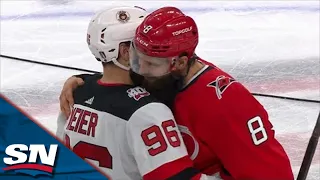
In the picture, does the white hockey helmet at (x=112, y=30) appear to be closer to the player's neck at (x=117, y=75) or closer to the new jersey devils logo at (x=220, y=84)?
the player's neck at (x=117, y=75)

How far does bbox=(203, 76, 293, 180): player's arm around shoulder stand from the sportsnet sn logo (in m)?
0.44

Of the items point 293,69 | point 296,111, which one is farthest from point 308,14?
point 296,111

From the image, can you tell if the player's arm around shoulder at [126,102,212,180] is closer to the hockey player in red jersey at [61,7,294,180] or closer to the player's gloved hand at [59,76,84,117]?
the hockey player in red jersey at [61,7,294,180]

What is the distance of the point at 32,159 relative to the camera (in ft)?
5.54

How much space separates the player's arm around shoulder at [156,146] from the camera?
1.59m

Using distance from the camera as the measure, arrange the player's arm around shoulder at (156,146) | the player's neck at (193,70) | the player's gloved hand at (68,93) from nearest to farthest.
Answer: the player's arm around shoulder at (156,146)
the player's neck at (193,70)
the player's gloved hand at (68,93)

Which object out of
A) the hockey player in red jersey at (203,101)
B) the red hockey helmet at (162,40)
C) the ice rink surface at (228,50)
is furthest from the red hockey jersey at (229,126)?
the ice rink surface at (228,50)

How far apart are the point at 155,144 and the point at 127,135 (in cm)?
8

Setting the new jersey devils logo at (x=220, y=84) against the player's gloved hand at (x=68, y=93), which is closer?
the new jersey devils logo at (x=220, y=84)

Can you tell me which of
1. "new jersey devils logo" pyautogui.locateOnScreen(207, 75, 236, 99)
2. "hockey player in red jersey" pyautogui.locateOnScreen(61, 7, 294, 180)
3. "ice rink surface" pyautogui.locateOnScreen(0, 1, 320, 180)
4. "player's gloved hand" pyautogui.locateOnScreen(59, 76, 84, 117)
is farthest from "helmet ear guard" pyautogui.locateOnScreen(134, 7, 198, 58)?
"ice rink surface" pyautogui.locateOnScreen(0, 1, 320, 180)

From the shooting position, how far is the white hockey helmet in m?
1.70

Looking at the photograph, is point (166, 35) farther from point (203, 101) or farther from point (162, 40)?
point (203, 101)

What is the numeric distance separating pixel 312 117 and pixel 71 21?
1.97 m

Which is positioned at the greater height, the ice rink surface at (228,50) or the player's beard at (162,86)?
the player's beard at (162,86)
